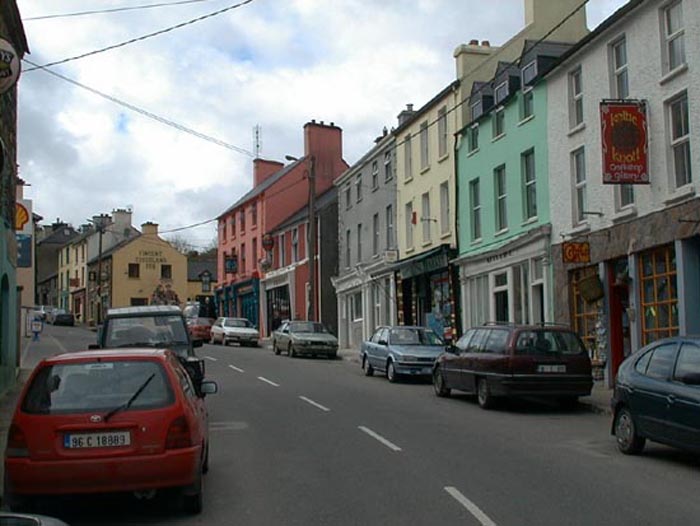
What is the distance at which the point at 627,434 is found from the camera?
11.2 m

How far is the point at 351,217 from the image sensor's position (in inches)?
1614

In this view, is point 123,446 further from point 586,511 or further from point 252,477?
point 586,511

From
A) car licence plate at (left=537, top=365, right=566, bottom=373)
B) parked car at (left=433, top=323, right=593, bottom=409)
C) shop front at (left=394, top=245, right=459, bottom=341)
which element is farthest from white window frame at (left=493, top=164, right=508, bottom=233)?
car licence plate at (left=537, top=365, right=566, bottom=373)

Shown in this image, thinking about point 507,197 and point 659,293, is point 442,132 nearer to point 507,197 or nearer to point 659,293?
point 507,197

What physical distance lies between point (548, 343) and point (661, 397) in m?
5.95

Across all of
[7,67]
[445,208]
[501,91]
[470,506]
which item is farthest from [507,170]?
[470,506]

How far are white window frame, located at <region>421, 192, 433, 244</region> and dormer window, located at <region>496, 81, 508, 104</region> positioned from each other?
20.0 ft

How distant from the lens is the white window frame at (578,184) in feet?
68.9

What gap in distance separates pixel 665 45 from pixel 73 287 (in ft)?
249

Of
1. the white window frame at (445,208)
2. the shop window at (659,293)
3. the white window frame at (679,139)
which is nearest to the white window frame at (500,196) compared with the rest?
the white window frame at (445,208)

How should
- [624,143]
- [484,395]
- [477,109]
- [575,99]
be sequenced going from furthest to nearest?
[477,109] < [575,99] < [624,143] < [484,395]

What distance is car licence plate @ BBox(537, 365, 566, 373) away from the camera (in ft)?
52.5

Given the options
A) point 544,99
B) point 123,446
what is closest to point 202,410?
point 123,446

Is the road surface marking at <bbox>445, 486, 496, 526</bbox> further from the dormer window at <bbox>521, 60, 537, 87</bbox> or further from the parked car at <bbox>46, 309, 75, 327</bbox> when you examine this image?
the parked car at <bbox>46, 309, 75, 327</bbox>
